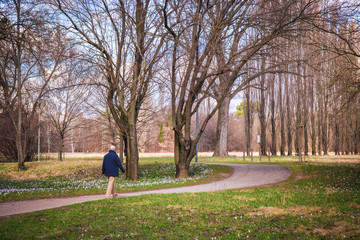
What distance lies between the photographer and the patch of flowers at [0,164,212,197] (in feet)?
50.6

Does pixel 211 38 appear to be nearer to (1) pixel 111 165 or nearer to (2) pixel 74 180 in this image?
(1) pixel 111 165

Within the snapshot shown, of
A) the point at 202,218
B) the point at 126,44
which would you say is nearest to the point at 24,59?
the point at 126,44

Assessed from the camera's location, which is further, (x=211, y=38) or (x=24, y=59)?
(x=24, y=59)

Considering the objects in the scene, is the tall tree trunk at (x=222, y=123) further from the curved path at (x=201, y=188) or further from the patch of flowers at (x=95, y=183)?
the curved path at (x=201, y=188)

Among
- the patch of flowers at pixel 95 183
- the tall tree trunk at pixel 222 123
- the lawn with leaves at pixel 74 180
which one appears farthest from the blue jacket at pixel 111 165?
the tall tree trunk at pixel 222 123

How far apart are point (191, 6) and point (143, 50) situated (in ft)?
12.7

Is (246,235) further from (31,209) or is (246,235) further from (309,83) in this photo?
(309,83)

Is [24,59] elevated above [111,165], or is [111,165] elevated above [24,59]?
[24,59]

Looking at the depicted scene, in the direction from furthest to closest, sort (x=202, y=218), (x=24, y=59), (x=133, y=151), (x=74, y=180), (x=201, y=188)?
(x=24, y=59), (x=74, y=180), (x=133, y=151), (x=201, y=188), (x=202, y=218)

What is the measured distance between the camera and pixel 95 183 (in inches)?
677

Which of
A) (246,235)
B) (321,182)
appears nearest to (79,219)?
(246,235)

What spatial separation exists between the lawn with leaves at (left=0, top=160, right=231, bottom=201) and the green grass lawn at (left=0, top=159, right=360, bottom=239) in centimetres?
441

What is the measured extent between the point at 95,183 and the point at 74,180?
2881 mm

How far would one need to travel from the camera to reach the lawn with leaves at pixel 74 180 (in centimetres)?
1426
